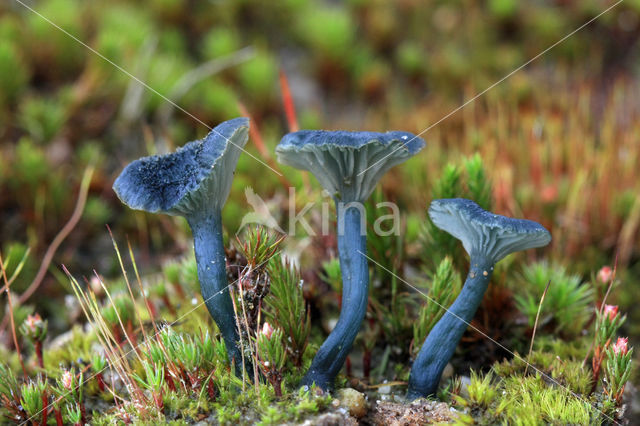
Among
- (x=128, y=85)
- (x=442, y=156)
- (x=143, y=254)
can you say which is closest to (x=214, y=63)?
(x=128, y=85)

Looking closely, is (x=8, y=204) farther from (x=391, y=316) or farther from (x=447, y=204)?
(x=447, y=204)

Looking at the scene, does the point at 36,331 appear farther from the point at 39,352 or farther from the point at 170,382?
the point at 170,382

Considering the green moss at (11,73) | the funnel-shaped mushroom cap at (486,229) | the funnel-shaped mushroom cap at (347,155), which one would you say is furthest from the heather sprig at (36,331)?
the green moss at (11,73)

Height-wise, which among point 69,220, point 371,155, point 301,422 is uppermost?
point 371,155

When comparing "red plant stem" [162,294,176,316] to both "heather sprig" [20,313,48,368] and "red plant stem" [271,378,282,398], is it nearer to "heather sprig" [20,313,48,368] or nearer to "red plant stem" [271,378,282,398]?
"heather sprig" [20,313,48,368]

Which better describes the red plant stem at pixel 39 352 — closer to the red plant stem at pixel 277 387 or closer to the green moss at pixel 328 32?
the red plant stem at pixel 277 387

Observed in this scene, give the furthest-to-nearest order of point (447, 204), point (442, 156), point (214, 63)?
point (214, 63) → point (442, 156) → point (447, 204)

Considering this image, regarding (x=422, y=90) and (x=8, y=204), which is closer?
(x=8, y=204)
